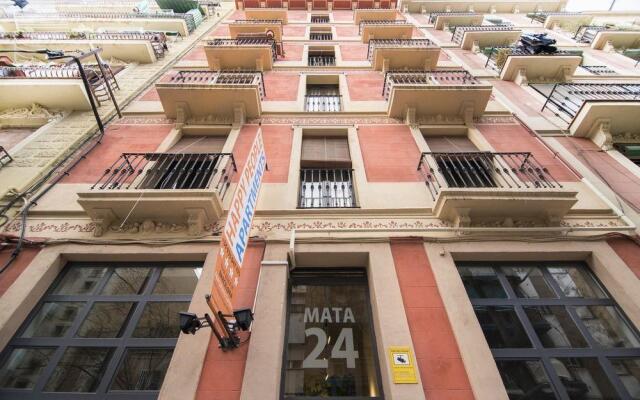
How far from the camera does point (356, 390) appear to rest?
4.37m

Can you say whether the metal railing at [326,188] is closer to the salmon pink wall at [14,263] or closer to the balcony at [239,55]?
the salmon pink wall at [14,263]

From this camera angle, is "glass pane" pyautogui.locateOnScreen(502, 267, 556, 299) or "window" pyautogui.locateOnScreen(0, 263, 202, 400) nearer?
"window" pyautogui.locateOnScreen(0, 263, 202, 400)

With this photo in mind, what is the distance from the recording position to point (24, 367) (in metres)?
4.45

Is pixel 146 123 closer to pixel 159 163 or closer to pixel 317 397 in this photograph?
pixel 159 163

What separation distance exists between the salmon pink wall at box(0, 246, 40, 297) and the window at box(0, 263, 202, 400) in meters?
0.58

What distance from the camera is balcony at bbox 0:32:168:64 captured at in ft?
40.7

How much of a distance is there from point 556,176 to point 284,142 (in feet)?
22.8

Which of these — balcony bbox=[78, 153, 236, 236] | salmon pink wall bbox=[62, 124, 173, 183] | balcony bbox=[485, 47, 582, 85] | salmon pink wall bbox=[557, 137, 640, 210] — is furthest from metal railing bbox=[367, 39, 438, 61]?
balcony bbox=[78, 153, 236, 236]

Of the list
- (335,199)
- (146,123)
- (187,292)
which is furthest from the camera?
(146,123)

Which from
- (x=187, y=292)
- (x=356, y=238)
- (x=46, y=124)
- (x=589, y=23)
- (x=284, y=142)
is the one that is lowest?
(x=187, y=292)

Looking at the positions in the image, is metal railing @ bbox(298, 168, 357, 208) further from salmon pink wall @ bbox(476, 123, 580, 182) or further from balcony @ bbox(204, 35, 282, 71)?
balcony @ bbox(204, 35, 282, 71)

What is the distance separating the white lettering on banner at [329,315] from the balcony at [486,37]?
50.4 feet

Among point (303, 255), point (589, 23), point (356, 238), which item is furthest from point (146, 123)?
point (589, 23)

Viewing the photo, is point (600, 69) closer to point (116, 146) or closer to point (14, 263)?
point (116, 146)
